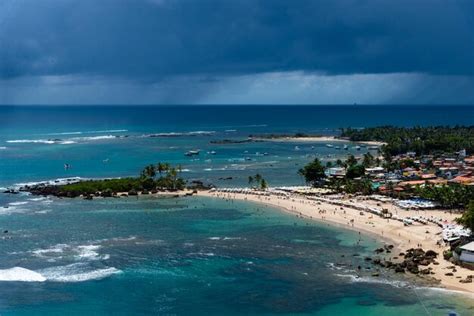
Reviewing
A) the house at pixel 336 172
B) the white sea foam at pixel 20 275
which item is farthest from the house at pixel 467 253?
the house at pixel 336 172

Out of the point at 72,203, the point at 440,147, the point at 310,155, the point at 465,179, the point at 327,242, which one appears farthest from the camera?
the point at 310,155

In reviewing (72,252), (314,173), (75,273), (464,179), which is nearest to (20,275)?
(75,273)

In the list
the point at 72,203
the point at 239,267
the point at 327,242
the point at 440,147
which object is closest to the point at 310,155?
the point at 440,147

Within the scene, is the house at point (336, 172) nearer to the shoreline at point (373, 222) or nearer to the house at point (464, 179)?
the shoreline at point (373, 222)

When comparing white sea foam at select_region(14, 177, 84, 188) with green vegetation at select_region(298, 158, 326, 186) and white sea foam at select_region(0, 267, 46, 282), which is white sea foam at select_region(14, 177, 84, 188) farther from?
white sea foam at select_region(0, 267, 46, 282)

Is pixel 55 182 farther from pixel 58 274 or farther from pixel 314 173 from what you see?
pixel 58 274

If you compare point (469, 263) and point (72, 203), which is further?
point (72, 203)

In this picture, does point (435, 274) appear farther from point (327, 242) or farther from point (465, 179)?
point (465, 179)
